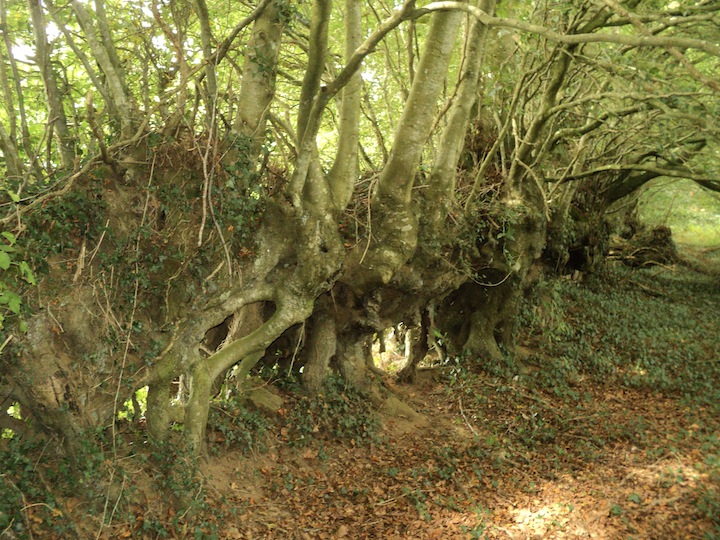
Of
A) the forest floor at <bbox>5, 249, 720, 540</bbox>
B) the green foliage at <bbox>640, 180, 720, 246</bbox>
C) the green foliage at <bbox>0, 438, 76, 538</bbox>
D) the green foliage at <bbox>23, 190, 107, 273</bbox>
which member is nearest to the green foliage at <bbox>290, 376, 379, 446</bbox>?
the forest floor at <bbox>5, 249, 720, 540</bbox>

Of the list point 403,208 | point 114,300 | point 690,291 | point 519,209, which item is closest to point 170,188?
point 114,300

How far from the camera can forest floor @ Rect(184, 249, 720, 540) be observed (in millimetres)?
6012

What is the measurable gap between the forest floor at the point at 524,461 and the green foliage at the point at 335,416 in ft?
0.35

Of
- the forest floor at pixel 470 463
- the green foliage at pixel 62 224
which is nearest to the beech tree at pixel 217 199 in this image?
the green foliage at pixel 62 224

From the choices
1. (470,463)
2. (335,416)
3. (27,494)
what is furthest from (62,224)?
(470,463)

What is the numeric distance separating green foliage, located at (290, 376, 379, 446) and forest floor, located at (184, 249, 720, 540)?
11cm

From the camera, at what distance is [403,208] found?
291 inches

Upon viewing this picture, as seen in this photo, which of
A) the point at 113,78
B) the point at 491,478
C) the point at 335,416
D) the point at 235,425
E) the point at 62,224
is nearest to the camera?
the point at 62,224

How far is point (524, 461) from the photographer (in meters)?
7.81

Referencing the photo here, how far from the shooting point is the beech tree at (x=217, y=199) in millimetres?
4988

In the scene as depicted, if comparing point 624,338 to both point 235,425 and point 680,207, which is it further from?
point 680,207

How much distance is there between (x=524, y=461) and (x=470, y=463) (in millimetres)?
836

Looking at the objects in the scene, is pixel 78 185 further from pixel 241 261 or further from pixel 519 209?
pixel 519 209

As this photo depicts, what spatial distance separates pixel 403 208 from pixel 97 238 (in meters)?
3.84
